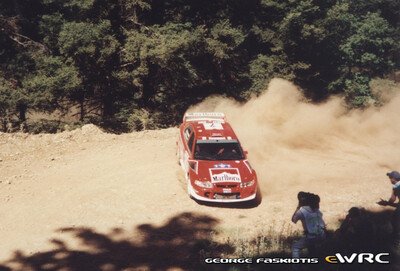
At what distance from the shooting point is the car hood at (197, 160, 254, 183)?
1165 cm

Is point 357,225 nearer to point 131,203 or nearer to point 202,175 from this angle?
point 202,175

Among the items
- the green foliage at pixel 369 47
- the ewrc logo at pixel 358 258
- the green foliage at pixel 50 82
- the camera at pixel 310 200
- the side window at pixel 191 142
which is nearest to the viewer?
the ewrc logo at pixel 358 258

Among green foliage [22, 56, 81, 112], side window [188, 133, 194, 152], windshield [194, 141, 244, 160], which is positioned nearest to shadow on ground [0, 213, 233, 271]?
windshield [194, 141, 244, 160]

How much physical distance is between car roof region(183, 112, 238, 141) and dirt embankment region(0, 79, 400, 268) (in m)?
1.75

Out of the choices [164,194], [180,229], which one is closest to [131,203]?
[164,194]

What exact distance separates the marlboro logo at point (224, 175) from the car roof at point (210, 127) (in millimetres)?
1617

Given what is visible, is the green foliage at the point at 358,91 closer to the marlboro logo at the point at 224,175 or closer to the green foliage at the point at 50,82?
the green foliage at the point at 50,82

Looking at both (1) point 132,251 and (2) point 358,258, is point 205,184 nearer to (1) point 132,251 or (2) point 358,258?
(1) point 132,251

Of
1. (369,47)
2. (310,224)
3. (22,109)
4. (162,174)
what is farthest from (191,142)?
(369,47)

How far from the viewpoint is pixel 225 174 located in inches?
463

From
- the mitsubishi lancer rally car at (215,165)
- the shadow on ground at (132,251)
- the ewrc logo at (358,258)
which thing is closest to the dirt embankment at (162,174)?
the shadow on ground at (132,251)

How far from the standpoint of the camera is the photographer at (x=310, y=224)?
7832 millimetres

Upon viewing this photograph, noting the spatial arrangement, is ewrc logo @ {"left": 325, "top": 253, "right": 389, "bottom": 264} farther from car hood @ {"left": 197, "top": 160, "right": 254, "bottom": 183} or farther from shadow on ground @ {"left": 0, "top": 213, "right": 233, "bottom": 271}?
car hood @ {"left": 197, "top": 160, "right": 254, "bottom": 183}

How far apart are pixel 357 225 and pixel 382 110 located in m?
20.4
